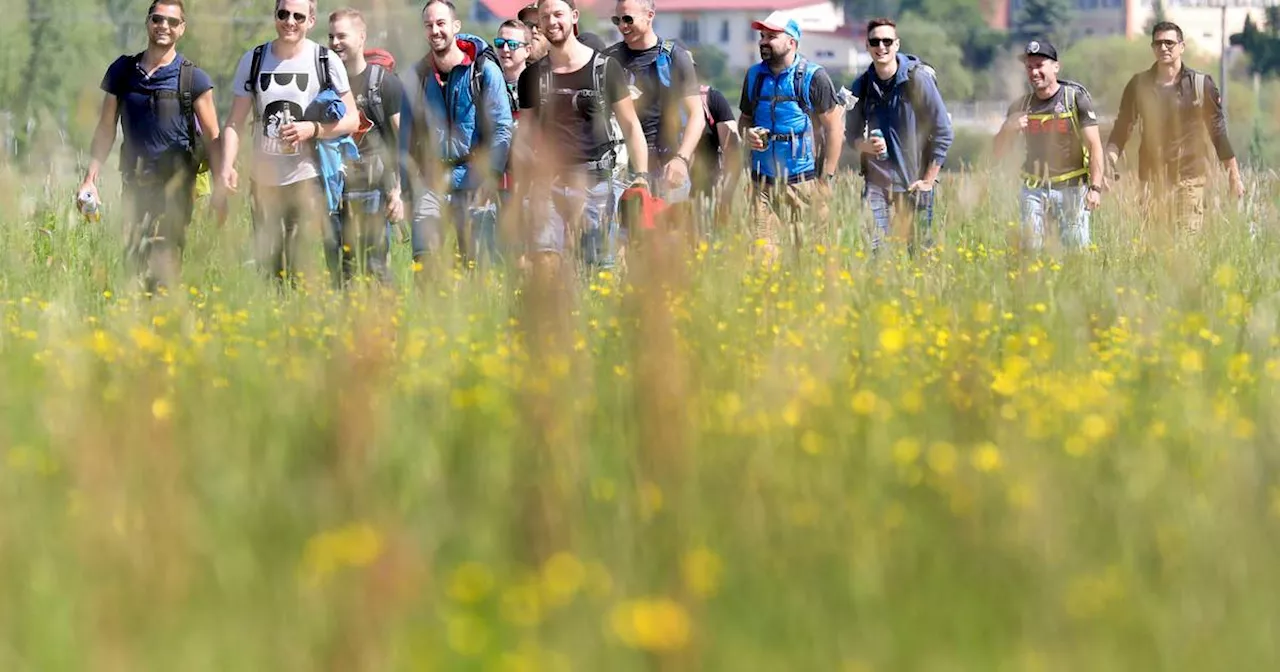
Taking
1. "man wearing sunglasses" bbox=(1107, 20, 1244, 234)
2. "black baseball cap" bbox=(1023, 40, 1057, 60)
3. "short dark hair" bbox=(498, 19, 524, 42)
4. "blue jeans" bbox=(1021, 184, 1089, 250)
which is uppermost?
"short dark hair" bbox=(498, 19, 524, 42)

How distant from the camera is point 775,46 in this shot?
1013 cm

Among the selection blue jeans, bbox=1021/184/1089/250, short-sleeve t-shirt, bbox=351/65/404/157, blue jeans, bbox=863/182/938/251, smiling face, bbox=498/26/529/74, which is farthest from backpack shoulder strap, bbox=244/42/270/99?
blue jeans, bbox=1021/184/1089/250

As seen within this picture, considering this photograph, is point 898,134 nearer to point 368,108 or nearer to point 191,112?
point 368,108

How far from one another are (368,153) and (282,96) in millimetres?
708

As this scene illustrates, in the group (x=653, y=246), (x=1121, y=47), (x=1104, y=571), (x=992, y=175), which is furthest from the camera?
(x=1121, y=47)

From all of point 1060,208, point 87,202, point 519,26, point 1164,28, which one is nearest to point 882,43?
point 1060,208

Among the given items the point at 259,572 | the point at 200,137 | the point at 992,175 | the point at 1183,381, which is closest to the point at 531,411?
the point at 259,572

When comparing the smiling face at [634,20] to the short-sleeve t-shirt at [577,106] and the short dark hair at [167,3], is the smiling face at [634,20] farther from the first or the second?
the short dark hair at [167,3]

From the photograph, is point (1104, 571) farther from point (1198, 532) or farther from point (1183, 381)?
point (1183, 381)

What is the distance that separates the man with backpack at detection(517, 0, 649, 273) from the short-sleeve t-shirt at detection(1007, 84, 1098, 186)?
2631 millimetres

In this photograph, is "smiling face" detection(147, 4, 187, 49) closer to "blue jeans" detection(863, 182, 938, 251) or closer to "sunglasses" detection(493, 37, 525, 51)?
"sunglasses" detection(493, 37, 525, 51)

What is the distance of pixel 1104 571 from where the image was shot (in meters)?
3.78

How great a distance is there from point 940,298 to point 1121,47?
280 feet

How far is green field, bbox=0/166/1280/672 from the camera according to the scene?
337cm
